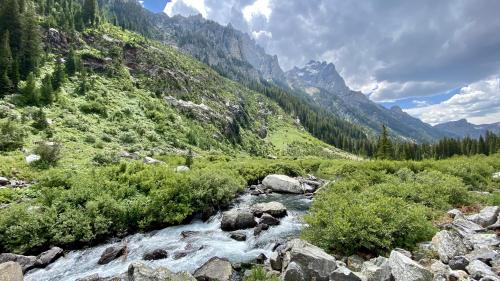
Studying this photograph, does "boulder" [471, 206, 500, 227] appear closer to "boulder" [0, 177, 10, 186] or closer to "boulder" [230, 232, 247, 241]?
"boulder" [230, 232, 247, 241]

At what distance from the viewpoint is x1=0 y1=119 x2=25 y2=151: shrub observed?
40312mm

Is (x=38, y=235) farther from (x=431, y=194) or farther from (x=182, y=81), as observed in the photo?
(x=182, y=81)

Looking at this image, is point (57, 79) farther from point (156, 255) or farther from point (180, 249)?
point (156, 255)

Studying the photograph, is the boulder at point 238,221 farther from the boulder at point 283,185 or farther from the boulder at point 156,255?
the boulder at point 283,185

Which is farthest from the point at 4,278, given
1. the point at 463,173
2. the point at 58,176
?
the point at 463,173

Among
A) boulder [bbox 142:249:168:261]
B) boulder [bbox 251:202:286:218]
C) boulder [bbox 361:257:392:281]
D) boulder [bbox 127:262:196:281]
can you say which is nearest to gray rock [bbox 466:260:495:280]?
boulder [bbox 361:257:392:281]

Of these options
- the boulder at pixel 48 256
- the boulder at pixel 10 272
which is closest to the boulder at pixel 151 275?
the boulder at pixel 10 272

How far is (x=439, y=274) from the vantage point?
12695mm

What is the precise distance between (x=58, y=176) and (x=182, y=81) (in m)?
105

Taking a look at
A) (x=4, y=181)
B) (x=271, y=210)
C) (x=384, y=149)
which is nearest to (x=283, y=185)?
(x=271, y=210)

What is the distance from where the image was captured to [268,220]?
1099 inches

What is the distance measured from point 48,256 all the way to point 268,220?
1708 centimetres

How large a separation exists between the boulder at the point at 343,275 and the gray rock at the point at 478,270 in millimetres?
4721

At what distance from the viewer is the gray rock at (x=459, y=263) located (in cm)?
1366
